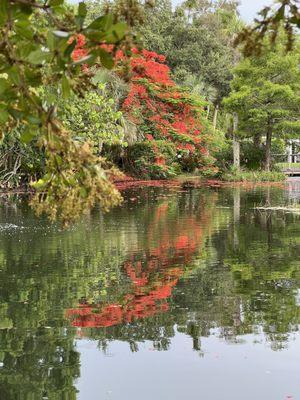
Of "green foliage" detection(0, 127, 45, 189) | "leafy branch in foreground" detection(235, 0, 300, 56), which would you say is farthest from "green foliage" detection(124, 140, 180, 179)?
"leafy branch in foreground" detection(235, 0, 300, 56)

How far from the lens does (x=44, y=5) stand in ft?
7.64

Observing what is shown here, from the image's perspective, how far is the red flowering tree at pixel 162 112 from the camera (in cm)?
2828

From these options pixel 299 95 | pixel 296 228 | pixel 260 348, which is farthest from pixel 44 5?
pixel 299 95

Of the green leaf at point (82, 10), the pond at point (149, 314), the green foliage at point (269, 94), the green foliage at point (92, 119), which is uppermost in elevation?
the green foliage at point (269, 94)

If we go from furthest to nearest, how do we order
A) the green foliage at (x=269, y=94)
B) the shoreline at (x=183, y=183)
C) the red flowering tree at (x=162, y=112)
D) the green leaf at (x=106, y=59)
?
the green foliage at (x=269, y=94) → the shoreline at (x=183, y=183) → the red flowering tree at (x=162, y=112) → the green leaf at (x=106, y=59)

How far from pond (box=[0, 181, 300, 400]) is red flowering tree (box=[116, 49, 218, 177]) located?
14.9m

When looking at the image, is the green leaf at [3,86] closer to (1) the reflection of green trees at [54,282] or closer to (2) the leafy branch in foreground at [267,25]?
(2) the leafy branch in foreground at [267,25]

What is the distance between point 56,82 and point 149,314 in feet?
16.0

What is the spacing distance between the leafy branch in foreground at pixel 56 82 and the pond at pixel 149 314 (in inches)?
122

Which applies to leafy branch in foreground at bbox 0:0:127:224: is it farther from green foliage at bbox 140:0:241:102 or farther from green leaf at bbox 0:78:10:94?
green foliage at bbox 140:0:241:102

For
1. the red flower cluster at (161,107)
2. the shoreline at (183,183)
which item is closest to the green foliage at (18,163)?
the shoreline at (183,183)

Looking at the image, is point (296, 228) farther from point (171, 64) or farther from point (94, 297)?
point (171, 64)

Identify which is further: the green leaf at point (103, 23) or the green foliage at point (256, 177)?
the green foliage at point (256, 177)

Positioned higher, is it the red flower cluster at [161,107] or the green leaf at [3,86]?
the red flower cluster at [161,107]
